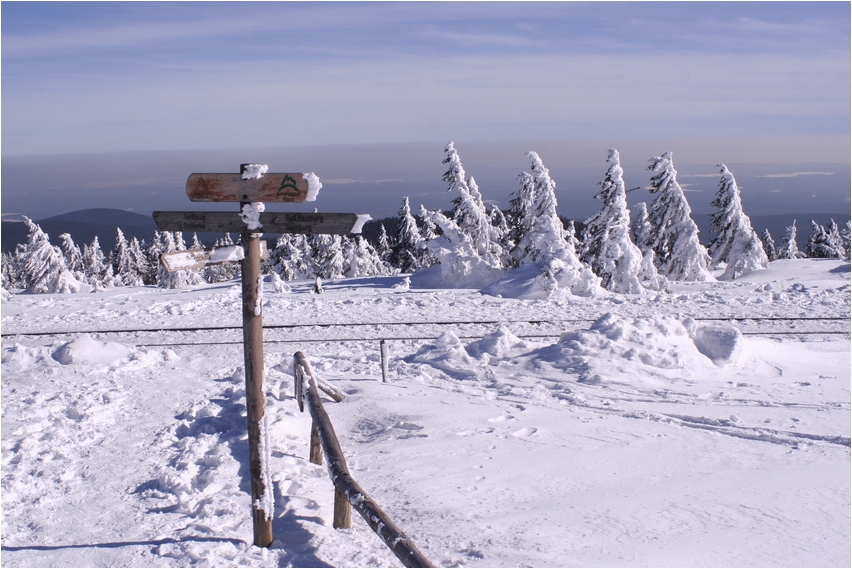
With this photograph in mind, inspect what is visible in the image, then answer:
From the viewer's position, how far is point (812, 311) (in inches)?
749

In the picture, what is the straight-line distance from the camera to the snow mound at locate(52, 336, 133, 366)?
38.3ft

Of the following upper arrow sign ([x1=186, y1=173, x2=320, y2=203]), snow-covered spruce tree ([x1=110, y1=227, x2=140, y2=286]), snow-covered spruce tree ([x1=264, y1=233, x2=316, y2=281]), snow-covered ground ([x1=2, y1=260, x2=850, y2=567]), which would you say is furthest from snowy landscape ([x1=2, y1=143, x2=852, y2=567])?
snow-covered spruce tree ([x1=110, y1=227, x2=140, y2=286])

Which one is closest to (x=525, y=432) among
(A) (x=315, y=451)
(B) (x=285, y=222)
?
(A) (x=315, y=451)

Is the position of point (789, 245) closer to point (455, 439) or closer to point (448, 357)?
point (448, 357)

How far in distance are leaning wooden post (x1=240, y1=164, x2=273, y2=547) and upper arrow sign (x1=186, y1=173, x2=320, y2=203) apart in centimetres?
12

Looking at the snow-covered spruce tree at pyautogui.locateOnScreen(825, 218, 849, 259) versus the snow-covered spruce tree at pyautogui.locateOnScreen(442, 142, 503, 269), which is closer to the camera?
the snow-covered spruce tree at pyautogui.locateOnScreen(442, 142, 503, 269)

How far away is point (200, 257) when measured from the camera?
514cm

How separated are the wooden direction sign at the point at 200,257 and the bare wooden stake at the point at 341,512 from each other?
8.23 ft

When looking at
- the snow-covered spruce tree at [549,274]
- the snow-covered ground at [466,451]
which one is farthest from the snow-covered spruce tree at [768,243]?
the snow-covered ground at [466,451]

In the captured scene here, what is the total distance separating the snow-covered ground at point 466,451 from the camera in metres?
5.20

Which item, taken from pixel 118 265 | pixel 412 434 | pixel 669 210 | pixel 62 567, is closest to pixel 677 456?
pixel 412 434

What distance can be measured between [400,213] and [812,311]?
32.2 m

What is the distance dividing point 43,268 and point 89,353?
3925 centimetres

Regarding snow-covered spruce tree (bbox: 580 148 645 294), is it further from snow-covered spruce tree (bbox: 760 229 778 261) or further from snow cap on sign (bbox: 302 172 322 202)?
snow-covered spruce tree (bbox: 760 229 778 261)
